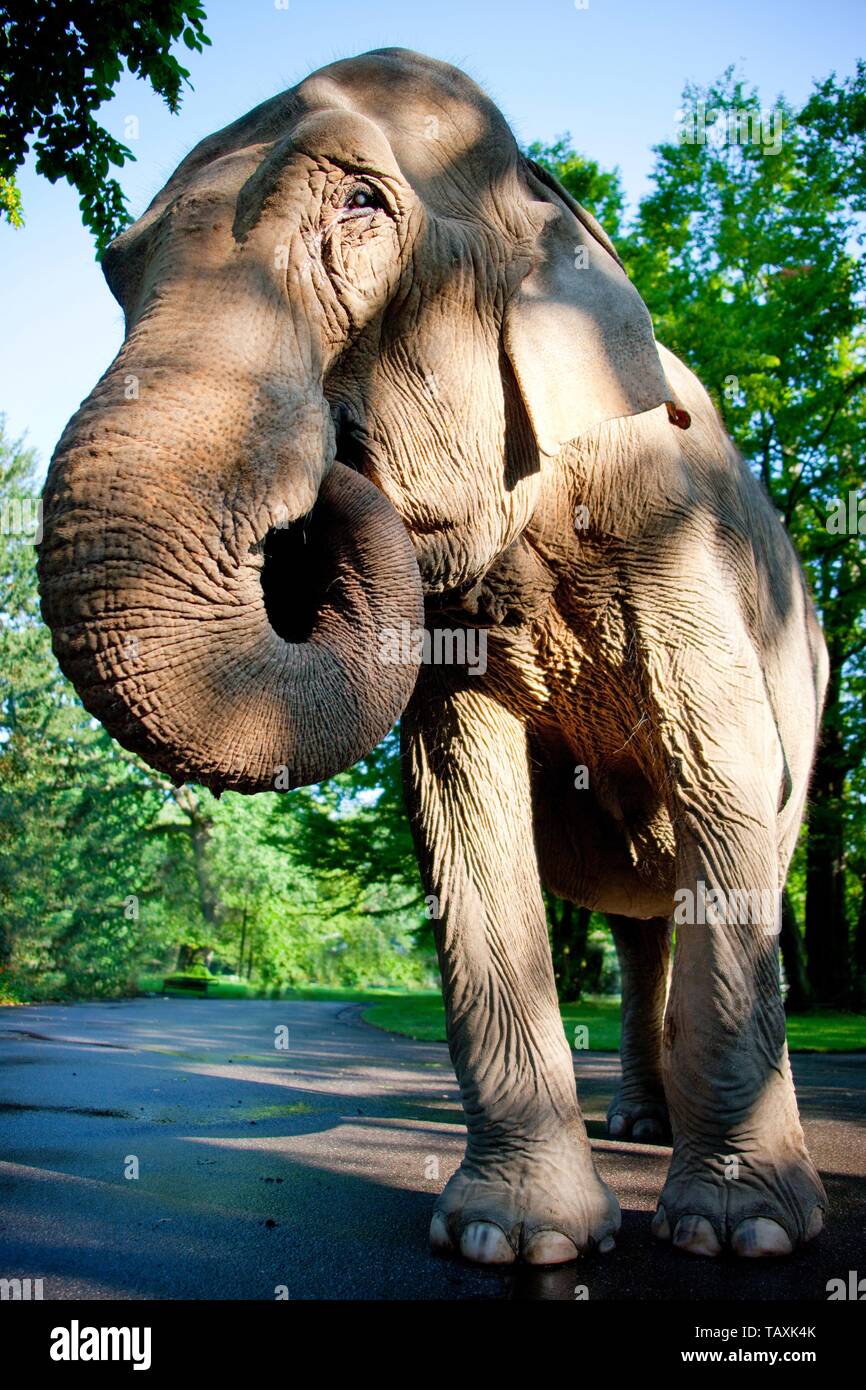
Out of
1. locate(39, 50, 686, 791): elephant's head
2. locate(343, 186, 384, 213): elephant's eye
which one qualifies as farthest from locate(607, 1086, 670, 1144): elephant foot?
locate(343, 186, 384, 213): elephant's eye

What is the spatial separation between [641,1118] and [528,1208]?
112 inches

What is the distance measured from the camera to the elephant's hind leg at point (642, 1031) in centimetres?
631

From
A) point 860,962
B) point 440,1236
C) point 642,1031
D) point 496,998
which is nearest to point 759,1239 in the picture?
point 440,1236

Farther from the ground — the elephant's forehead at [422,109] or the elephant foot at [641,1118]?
the elephant's forehead at [422,109]

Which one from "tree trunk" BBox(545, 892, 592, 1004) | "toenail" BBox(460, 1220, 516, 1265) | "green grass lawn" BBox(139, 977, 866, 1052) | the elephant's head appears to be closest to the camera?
the elephant's head

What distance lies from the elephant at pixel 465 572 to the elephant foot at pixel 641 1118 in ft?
5.91

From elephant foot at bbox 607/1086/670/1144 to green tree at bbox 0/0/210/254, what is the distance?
5900 millimetres

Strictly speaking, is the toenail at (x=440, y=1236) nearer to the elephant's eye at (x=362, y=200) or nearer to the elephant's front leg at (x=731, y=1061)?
the elephant's front leg at (x=731, y=1061)

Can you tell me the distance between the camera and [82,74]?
678cm

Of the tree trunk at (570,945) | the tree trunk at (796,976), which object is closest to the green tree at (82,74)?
the tree trunk at (796,976)

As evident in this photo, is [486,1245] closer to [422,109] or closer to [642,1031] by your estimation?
[642,1031]

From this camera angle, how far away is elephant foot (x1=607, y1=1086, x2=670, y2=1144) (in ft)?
20.4

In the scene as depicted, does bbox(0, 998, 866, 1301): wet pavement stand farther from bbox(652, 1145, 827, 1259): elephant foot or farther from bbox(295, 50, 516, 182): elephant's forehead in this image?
bbox(295, 50, 516, 182): elephant's forehead

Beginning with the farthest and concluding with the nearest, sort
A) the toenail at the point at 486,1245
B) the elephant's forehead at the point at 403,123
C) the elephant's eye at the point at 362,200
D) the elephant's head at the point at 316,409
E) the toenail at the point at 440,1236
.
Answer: the toenail at the point at 440,1236
the toenail at the point at 486,1245
the elephant's forehead at the point at 403,123
the elephant's eye at the point at 362,200
the elephant's head at the point at 316,409
